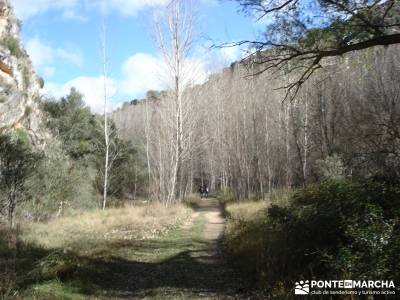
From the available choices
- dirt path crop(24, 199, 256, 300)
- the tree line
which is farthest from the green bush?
dirt path crop(24, 199, 256, 300)

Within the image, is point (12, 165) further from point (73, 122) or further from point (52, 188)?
point (73, 122)

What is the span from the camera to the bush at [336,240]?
219 inches

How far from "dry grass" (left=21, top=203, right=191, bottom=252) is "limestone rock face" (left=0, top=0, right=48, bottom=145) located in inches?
344

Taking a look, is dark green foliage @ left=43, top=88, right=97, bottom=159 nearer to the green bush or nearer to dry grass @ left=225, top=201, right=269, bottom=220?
the green bush

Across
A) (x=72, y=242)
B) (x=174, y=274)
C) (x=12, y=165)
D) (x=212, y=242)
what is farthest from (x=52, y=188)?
(x=174, y=274)

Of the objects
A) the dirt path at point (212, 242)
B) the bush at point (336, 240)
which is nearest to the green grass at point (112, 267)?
the dirt path at point (212, 242)

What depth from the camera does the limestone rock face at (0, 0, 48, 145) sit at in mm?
26172

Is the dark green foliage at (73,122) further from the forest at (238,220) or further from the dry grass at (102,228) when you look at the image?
the dry grass at (102,228)

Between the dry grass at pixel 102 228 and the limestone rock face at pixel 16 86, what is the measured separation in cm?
875

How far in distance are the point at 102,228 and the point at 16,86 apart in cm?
1457

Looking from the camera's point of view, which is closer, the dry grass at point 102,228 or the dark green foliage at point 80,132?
the dry grass at point 102,228

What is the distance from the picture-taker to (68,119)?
3859 centimetres

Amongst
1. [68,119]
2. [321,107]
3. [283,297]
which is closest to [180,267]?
[283,297]

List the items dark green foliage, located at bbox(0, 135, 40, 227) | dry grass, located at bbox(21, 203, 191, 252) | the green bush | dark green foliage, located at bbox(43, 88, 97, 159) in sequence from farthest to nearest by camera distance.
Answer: dark green foliage, located at bbox(43, 88, 97, 159) < the green bush < dry grass, located at bbox(21, 203, 191, 252) < dark green foliage, located at bbox(0, 135, 40, 227)
